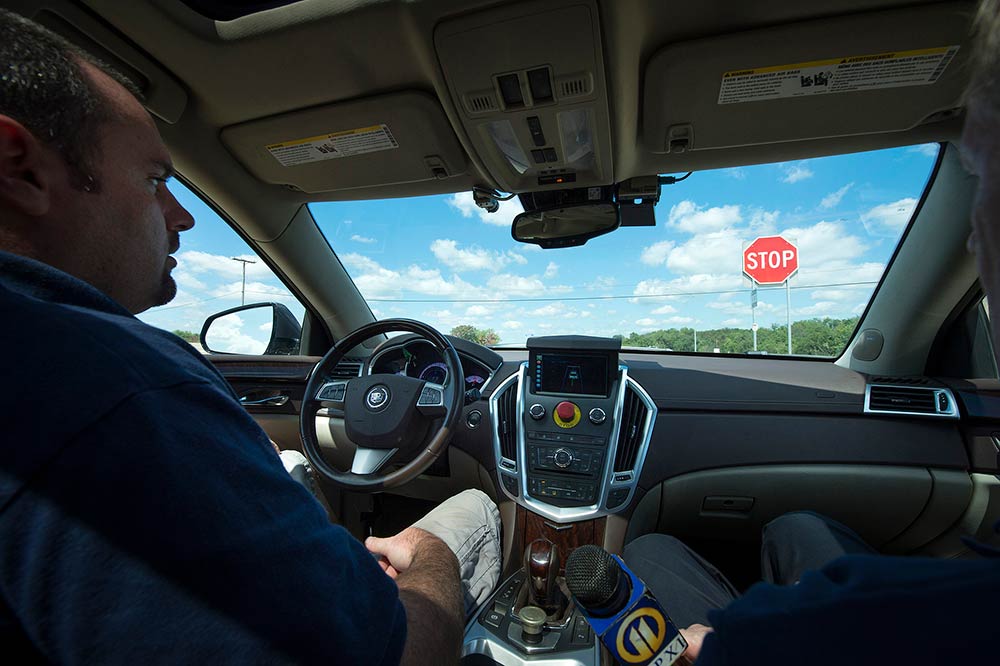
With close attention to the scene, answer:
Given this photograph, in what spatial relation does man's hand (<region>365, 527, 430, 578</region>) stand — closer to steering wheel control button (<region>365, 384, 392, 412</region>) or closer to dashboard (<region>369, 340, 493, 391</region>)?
steering wheel control button (<region>365, 384, 392, 412</region>)

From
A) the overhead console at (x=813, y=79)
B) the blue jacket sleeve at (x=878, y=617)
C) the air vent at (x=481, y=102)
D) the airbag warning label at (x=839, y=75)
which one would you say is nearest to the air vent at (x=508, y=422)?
the air vent at (x=481, y=102)

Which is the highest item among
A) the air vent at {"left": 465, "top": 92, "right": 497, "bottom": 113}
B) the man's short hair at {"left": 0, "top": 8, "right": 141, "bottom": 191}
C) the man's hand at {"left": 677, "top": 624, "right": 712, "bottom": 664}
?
the air vent at {"left": 465, "top": 92, "right": 497, "bottom": 113}

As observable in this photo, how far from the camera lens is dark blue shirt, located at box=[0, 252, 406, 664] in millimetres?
499

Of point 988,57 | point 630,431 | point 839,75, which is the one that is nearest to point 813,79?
point 839,75

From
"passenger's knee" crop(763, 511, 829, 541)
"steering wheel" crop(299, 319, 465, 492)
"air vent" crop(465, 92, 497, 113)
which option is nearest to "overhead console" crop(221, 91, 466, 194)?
"air vent" crop(465, 92, 497, 113)

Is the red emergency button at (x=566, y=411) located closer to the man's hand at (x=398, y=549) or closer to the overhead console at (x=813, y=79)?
the man's hand at (x=398, y=549)

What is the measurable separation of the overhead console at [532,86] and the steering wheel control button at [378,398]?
4.19 feet

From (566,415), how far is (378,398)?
37.6 inches

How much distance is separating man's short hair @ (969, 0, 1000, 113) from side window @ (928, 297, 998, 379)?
2.24 meters

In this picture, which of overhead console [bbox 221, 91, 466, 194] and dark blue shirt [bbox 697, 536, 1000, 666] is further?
overhead console [bbox 221, 91, 466, 194]

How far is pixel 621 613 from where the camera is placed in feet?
3.57

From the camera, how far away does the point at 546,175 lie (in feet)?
7.81

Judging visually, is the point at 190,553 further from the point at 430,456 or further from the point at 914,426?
the point at 914,426

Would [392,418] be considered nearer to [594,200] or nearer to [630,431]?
[630,431]
